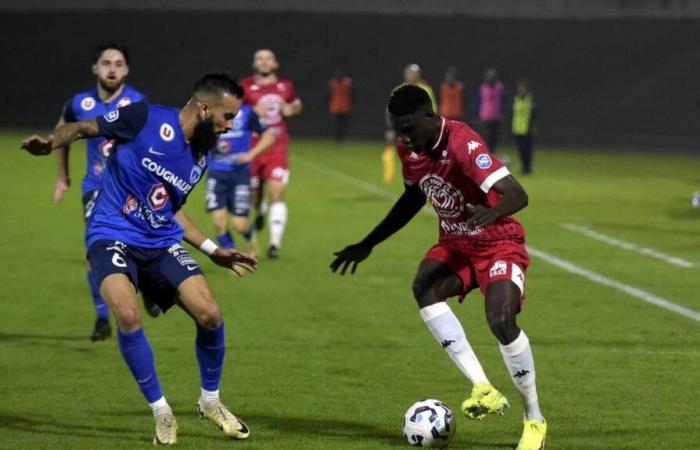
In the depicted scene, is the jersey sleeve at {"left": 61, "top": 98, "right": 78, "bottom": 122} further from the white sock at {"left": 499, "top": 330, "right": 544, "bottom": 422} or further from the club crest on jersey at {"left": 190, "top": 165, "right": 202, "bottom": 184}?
the white sock at {"left": 499, "top": 330, "right": 544, "bottom": 422}

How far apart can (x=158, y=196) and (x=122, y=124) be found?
45 cm

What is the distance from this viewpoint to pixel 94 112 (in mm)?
11531

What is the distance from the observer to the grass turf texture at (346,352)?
8609 millimetres

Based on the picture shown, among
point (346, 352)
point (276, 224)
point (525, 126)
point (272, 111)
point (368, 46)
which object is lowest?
point (368, 46)

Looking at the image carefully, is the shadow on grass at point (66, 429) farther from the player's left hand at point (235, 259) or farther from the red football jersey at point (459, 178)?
the red football jersey at point (459, 178)

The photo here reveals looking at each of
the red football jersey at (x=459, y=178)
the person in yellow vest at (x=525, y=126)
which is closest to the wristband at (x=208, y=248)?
the red football jersey at (x=459, y=178)

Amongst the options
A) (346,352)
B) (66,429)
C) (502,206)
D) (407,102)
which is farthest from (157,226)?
(346,352)

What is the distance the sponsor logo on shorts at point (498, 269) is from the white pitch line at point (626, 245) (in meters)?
8.76

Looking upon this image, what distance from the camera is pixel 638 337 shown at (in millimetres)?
11930

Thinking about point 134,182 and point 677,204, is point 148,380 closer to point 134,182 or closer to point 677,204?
point 134,182

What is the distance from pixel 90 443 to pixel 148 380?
1.68ft

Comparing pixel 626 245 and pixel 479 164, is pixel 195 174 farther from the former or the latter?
pixel 626 245

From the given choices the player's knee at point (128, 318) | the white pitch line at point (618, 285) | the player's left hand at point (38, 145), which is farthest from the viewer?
the white pitch line at point (618, 285)

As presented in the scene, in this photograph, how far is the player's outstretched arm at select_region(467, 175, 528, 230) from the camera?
25.0 ft
